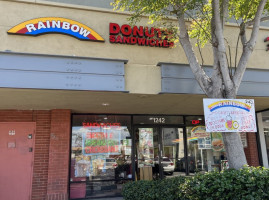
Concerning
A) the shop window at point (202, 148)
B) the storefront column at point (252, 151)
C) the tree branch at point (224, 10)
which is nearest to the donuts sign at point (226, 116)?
the tree branch at point (224, 10)

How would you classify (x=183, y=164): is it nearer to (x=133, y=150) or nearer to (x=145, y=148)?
(x=145, y=148)

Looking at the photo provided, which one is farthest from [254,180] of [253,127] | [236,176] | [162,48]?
[162,48]

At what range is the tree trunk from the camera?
4.28m

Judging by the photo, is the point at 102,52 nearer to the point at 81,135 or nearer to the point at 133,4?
the point at 133,4

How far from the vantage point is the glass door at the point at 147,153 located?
8.87 meters

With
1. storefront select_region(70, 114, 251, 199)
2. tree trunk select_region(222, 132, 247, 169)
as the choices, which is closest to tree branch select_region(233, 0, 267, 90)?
tree trunk select_region(222, 132, 247, 169)

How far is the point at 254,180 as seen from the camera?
3.83 metres

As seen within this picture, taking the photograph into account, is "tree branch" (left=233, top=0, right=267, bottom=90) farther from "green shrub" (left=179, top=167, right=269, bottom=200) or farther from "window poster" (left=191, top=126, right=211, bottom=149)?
"window poster" (left=191, top=126, right=211, bottom=149)

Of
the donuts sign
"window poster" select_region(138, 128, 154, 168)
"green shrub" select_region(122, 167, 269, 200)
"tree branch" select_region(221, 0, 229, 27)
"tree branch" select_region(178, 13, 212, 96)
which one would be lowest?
"green shrub" select_region(122, 167, 269, 200)

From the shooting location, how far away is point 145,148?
356 inches

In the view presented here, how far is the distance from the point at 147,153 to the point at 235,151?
5022mm

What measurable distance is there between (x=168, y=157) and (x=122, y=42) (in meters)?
4.75

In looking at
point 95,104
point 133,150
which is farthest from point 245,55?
point 133,150

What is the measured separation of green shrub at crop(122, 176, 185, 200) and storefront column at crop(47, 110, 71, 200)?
245 centimetres
